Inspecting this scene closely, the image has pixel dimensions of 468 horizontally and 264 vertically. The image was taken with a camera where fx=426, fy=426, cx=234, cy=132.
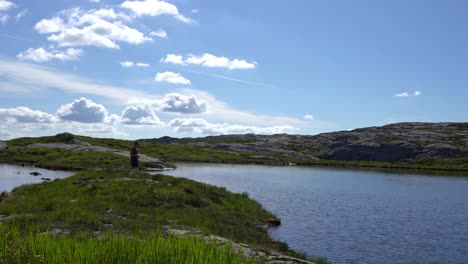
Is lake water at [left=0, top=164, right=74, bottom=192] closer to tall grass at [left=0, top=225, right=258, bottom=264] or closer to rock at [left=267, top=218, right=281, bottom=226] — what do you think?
rock at [left=267, top=218, right=281, bottom=226]

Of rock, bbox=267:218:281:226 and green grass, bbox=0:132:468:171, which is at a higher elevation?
green grass, bbox=0:132:468:171

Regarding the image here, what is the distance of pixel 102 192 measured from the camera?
31703mm

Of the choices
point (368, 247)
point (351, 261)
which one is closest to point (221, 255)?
point (351, 261)

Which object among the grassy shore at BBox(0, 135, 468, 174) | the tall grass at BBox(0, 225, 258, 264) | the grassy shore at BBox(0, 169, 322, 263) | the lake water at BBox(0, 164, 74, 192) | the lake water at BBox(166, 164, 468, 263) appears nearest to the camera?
the tall grass at BBox(0, 225, 258, 264)

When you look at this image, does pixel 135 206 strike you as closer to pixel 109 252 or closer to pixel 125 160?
pixel 109 252

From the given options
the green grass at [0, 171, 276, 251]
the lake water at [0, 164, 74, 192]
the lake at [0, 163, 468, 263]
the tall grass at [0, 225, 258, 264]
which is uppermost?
the tall grass at [0, 225, 258, 264]

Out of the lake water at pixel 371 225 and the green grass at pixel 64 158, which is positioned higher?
the green grass at pixel 64 158

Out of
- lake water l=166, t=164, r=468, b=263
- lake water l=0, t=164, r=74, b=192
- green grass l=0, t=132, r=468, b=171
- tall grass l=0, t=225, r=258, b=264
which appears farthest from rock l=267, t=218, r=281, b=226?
green grass l=0, t=132, r=468, b=171

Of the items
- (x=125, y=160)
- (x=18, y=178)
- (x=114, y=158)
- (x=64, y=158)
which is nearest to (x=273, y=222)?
(x=18, y=178)

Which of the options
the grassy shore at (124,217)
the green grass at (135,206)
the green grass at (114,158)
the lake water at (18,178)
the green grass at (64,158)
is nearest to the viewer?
the grassy shore at (124,217)

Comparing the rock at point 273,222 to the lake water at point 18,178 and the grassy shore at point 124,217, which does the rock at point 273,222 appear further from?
the lake water at point 18,178

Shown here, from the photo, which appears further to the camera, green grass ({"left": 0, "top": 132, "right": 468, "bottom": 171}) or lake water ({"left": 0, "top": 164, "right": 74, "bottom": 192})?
green grass ({"left": 0, "top": 132, "right": 468, "bottom": 171})

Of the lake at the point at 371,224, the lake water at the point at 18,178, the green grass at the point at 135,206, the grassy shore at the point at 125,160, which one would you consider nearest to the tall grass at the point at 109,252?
the green grass at the point at 135,206

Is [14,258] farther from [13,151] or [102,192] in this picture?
[13,151]
